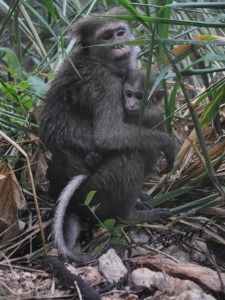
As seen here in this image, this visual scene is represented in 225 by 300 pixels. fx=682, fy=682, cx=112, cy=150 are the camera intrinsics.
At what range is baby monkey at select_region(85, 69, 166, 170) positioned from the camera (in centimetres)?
513

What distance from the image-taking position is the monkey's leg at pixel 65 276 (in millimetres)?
3863

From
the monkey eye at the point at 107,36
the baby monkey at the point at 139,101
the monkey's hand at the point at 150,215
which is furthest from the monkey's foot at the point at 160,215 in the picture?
the monkey eye at the point at 107,36

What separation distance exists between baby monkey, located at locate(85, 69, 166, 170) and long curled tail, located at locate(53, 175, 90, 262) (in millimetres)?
194

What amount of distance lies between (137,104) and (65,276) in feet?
5.34

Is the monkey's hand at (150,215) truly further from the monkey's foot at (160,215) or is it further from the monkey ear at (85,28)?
the monkey ear at (85,28)

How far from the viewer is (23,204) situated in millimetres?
4840

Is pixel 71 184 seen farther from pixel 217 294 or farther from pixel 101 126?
pixel 217 294

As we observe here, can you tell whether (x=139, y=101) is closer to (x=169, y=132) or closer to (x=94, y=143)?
(x=169, y=132)

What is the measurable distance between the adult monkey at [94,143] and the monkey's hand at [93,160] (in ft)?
0.11

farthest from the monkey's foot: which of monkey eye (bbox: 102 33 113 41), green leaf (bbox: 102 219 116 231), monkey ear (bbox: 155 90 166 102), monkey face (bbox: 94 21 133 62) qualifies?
monkey eye (bbox: 102 33 113 41)

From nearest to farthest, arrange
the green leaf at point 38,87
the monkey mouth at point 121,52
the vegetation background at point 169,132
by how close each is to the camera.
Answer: the vegetation background at point 169,132, the monkey mouth at point 121,52, the green leaf at point 38,87

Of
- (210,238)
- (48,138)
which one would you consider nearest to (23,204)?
(48,138)

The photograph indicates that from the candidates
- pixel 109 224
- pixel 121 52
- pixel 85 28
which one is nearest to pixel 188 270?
pixel 109 224

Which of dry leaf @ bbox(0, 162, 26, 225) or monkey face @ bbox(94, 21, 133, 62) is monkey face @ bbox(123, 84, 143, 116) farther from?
dry leaf @ bbox(0, 162, 26, 225)
